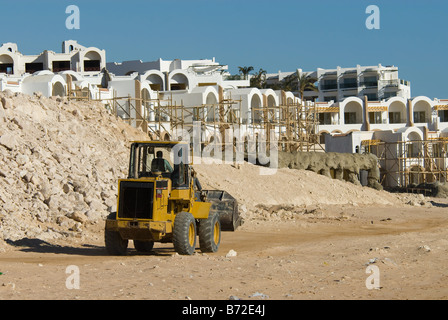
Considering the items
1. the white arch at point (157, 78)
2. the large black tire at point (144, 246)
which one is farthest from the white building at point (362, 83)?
the large black tire at point (144, 246)

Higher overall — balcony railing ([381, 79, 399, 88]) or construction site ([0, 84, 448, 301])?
balcony railing ([381, 79, 399, 88])

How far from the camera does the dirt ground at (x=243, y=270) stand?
10.6 meters

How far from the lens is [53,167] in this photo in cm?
2281

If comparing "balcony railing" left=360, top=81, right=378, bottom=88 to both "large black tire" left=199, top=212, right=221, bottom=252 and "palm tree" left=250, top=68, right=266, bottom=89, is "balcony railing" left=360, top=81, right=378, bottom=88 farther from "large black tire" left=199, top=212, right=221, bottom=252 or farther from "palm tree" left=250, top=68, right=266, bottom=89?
"large black tire" left=199, top=212, right=221, bottom=252

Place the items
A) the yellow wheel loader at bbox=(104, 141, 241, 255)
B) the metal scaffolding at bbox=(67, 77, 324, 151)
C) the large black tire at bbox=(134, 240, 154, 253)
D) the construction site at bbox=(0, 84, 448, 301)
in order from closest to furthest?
the construction site at bbox=(0, 84, 448, 301)
the yellow wheel loader at bbox=(104, 141, 241, 255)
the large black tire at bbox=(134, 240, 154, 253)
the metal scaffolding at bbox=(67, 77, 324, 151)

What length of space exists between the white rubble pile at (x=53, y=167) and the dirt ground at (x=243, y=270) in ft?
3.48

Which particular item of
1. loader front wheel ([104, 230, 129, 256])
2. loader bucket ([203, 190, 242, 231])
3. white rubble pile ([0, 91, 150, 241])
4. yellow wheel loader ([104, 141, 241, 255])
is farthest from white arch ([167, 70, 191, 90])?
loader front wheel ([104, 230, 129, 256])

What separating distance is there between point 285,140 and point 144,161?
38.3m

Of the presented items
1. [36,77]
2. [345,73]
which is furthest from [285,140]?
[345,73]

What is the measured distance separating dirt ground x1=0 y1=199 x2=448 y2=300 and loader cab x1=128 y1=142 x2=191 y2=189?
5.68 ft

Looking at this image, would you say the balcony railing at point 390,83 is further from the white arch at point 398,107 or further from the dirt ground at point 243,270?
the dirt ground at point 243,270

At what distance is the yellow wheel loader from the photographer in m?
14.2
